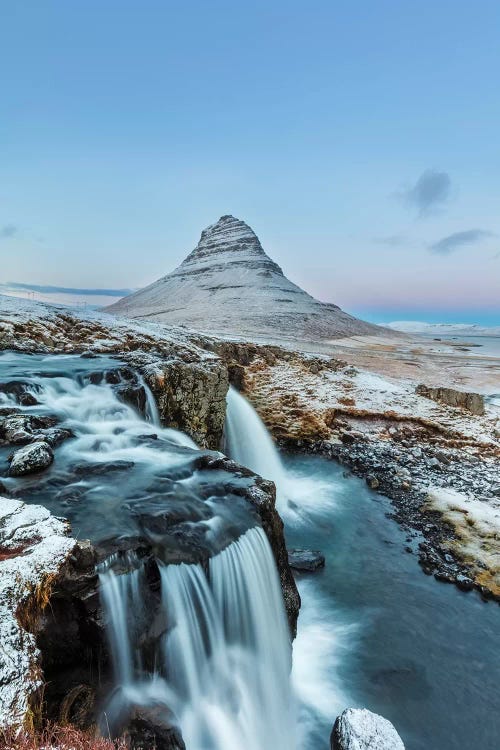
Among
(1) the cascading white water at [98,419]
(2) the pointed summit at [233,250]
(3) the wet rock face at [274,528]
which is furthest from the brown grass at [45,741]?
(2) the pointed summit at [233,250]

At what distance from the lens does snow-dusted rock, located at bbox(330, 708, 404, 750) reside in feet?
15.7

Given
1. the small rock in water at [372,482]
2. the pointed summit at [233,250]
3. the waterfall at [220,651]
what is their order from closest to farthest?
the waterfall at [220,651] → the small rock in water at [372,482] → the pointed summit at [233,250]

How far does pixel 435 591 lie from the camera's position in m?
9.70

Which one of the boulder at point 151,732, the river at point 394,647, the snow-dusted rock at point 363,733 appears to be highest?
the boulder at point 151,732

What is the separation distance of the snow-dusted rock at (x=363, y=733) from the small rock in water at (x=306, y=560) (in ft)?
17.4

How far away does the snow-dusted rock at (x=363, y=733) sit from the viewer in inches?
189

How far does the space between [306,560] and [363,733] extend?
5.99 metres

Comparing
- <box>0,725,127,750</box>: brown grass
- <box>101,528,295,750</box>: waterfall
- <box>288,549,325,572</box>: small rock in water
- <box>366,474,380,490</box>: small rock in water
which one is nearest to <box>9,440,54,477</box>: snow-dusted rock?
<box>101,528,295,750</box>: waterfall

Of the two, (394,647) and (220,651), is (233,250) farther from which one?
(220,651)

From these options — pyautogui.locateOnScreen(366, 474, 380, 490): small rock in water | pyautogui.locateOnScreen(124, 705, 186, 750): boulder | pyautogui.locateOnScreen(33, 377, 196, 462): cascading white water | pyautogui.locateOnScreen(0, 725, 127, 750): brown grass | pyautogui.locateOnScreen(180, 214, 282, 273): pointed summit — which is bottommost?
pyautogui.locateOnScreen(366, 474, 380, 490): small rock in water

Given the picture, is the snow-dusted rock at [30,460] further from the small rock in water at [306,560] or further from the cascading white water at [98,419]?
the small rock in water at [306,560]

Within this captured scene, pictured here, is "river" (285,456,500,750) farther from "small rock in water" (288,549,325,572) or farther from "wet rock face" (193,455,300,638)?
"wet rock face" (193,455,300,638)

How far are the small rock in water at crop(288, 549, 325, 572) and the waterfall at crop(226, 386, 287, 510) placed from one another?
12.9 feet

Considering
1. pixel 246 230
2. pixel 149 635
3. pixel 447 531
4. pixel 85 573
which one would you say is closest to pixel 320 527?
pixel 447 531
